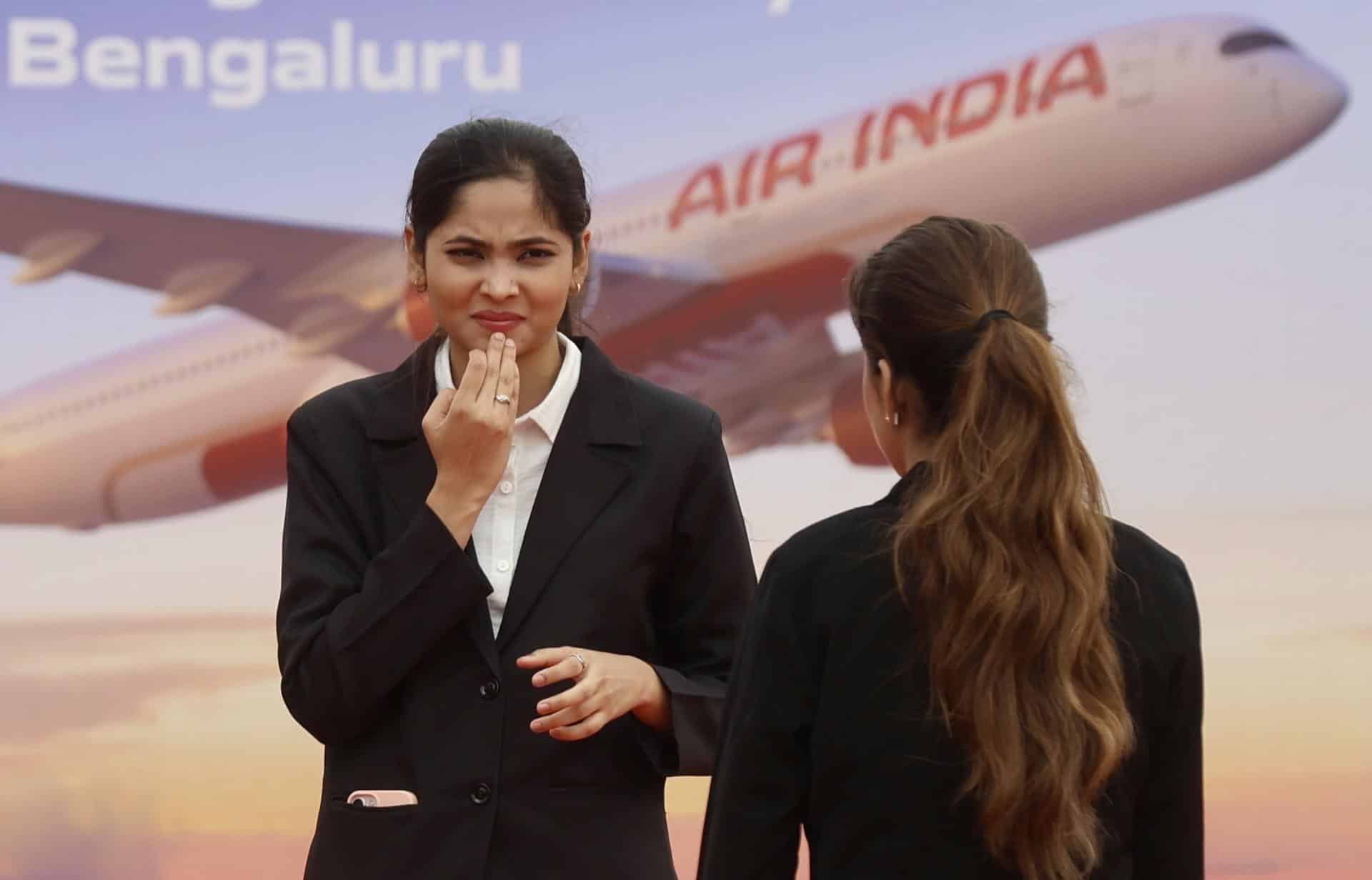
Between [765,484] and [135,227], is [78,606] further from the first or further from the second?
[765,484]

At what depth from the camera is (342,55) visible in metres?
3.96

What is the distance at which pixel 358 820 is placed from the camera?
48.9 inches

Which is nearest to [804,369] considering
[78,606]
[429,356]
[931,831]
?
[78,606]

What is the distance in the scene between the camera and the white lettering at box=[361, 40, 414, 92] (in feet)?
12.9

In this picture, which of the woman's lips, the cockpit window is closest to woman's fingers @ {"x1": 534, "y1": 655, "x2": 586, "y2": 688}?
the woman's lips

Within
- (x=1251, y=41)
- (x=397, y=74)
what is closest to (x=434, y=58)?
(x=397, y=74)

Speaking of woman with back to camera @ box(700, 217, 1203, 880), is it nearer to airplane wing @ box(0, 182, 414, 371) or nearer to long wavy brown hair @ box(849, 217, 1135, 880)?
long wavy brown hair @ box(849, 217, 1135, 880)

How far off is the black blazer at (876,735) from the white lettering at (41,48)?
340 centimetres

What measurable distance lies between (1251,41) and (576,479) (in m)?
3.69

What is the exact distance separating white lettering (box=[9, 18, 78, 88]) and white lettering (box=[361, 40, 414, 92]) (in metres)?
0.70

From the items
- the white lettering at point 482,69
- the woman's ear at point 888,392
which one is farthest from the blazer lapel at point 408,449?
the white lettering at point 482,69

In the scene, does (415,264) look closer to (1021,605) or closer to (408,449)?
(408,449)

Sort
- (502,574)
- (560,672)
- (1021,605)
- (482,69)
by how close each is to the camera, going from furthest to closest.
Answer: (482,69) → (502,574) → (560,672) → (1021,605)

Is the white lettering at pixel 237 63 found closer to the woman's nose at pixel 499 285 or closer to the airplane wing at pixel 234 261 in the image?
the airplane wing at pixel 234 261
